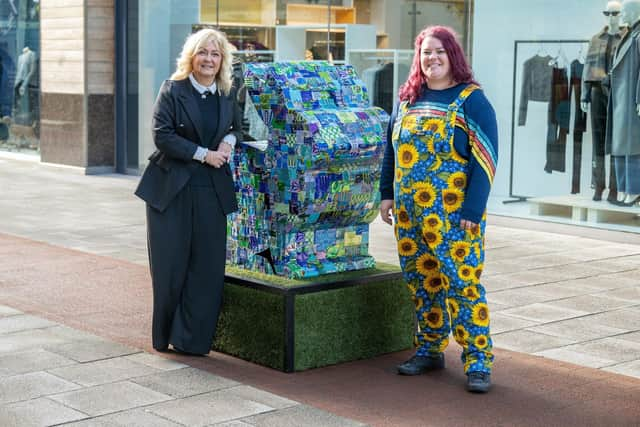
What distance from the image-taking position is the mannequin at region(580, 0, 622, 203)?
11.1m

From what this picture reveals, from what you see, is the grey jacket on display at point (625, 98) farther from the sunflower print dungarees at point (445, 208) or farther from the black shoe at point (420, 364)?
the sunflower print dungarees at point (445, 208)

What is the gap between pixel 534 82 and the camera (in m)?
12.0

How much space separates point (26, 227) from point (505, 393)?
6.82 metres

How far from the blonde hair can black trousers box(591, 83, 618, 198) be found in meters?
6.11

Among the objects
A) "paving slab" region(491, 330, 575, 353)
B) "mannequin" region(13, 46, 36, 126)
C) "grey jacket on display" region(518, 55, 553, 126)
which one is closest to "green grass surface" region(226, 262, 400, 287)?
"paving slab" region(491, 330, 575, 353)

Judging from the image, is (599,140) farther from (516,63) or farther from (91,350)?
(91,350)

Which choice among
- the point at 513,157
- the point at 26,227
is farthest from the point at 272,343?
the point at 513,157

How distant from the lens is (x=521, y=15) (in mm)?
11969

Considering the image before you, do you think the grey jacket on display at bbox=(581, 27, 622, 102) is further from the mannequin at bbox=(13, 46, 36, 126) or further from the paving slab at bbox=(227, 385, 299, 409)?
the mannequin at bbox=(13, 46, 36, 126)

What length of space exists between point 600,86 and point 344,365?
6.29m

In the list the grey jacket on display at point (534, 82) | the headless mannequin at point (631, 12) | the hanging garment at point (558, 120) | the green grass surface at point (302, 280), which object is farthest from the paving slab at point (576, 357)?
the grey jacket on display at point (534, 82)

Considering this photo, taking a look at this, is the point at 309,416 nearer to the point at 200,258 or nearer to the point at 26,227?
the point at 200,258

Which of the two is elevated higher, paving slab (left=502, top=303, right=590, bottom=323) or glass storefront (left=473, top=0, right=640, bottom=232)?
glass storefront (left=473, top=0, right=640, bottom=232)

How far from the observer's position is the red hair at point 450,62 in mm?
5480
